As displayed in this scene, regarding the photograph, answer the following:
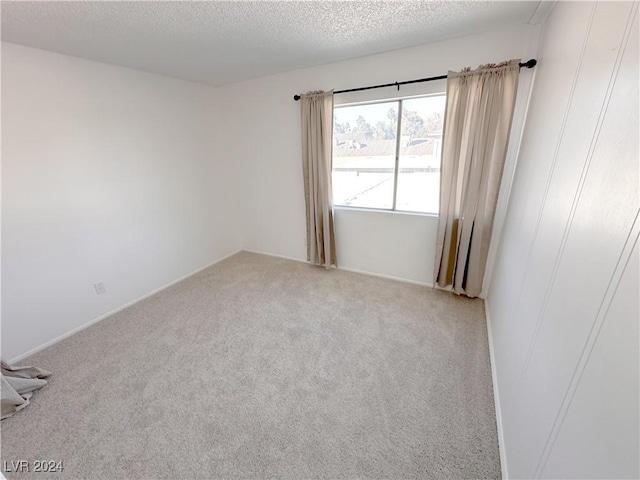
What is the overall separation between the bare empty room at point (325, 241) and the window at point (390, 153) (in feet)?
0.08

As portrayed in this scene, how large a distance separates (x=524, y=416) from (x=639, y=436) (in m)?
0.77

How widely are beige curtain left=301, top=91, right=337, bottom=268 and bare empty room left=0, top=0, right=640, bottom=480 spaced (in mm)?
29

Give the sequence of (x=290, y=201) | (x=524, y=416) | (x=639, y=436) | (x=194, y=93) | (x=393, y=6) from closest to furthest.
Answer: (x=639, y=436), (x=524, y=416), (x=393, y=6), (x=194, y=93), (x=290, y=201)

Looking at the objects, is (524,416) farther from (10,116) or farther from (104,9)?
(10,116)

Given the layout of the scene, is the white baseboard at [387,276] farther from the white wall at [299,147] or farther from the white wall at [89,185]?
the white wall at [89,185]

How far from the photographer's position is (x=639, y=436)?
0.48m

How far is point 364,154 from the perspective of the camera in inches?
114

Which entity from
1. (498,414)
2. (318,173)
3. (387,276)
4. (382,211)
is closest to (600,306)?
(498,414)

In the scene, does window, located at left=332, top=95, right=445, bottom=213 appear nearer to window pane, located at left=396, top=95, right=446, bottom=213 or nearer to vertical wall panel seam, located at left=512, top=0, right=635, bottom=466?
window pane, located at left=396, top=95, right=446, bottom=213

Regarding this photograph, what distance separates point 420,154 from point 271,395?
248cm

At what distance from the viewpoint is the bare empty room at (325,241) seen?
2.85 feet

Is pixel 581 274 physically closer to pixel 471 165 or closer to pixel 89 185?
pixel 471 165

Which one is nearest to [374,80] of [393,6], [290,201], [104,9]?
[393,6]

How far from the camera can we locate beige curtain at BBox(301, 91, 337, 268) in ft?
9.12
